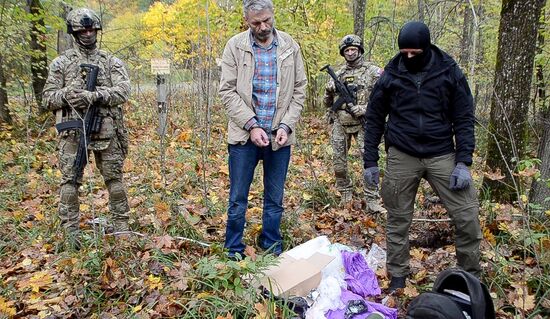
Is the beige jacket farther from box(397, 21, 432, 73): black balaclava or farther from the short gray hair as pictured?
box(397, 21, 432, 73): black balaclava

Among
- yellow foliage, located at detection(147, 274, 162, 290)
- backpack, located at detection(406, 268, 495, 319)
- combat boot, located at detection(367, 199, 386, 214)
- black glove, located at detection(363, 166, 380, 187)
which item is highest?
black glove, located at detection(363, 166, 380, 187)

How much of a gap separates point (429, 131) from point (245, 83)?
1419mm

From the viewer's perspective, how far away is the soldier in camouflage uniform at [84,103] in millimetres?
3498

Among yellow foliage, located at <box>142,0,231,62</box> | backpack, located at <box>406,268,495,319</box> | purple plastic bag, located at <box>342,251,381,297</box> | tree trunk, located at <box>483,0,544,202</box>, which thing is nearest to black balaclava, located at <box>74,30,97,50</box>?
purple plastic bag, located at <box>342,251,381,297</box>

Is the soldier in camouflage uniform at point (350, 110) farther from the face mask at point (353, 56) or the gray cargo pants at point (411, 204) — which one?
the gray cargo pants at point (411, 204)

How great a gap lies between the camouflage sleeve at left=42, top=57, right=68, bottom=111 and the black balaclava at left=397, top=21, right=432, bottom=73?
2.85m

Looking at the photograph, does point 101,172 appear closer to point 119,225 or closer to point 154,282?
point 119,225

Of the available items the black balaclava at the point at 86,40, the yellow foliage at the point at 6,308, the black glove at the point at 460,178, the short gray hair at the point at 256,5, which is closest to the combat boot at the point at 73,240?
the yellow foliage at the point at 6,308

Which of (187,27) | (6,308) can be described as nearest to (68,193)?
(6,308)

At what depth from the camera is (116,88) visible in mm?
3668

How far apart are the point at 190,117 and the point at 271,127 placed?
679 cm

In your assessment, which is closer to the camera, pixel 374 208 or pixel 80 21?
pixel 80 21

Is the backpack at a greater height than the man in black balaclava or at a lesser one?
lesser

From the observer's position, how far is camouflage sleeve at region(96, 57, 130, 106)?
3.60 m
